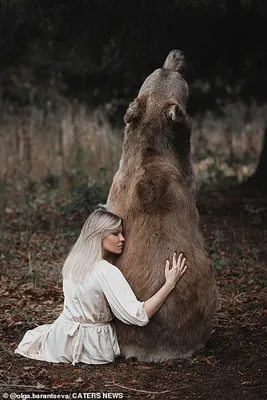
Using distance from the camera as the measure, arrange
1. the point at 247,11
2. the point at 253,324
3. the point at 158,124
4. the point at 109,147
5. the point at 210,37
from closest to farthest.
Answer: the point at 158,124 → the point at 253,324 → the point at 247,11 → the point at 210,37 → the point at 109,147

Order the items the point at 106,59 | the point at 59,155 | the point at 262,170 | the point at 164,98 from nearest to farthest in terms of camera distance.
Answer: the point at 164,98 < the point at 106,59 < the point at 262,170 < the point at 59,155

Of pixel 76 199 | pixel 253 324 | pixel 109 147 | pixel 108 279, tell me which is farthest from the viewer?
pixel 109 147

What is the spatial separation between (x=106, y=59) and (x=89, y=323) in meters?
5.20

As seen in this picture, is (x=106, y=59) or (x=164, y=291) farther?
(x=106, y=59)

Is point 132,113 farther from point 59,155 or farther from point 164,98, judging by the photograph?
point 59,155

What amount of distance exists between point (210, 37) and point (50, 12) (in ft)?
6.47

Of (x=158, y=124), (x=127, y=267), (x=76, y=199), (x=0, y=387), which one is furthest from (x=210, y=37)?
(x=0, y=387)

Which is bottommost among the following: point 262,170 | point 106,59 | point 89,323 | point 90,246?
point 89,323

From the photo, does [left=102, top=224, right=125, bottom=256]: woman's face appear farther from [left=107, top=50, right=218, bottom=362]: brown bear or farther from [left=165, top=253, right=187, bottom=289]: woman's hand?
[left=165, top=253, right=187, bottom=289]: woman's hand

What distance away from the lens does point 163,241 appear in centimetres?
520

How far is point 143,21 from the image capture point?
857 centimetres

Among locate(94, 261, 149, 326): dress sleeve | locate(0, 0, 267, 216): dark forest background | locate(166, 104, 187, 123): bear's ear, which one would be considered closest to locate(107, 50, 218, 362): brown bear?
locate(166, 104, 187, 123): bear's ear

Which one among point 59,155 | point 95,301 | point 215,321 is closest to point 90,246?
point 95,301

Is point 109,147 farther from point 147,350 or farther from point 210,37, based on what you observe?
point 147,350
